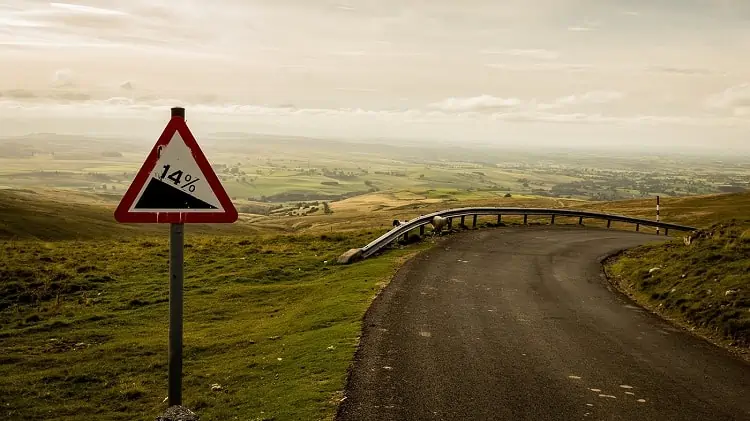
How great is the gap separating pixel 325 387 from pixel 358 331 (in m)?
2.98

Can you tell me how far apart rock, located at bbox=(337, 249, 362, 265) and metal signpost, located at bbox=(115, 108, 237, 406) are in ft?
51.8

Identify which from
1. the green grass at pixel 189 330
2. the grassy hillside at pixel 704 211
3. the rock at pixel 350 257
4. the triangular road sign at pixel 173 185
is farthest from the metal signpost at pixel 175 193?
the grassy hillside at pixel 704 211

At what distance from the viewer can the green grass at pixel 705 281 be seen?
12305 mm

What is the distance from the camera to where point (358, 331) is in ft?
36.7

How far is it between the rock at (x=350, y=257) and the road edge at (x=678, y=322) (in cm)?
865

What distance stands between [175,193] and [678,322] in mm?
12179

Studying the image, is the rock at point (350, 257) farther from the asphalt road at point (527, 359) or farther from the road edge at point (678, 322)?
the road edge at point (678, 322)

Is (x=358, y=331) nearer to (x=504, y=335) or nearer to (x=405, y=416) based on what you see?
(x=504, y=335)

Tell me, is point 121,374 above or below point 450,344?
below

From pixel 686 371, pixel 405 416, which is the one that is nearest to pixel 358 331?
pixel 405 416

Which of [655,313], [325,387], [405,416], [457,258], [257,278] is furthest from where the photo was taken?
[457,258]

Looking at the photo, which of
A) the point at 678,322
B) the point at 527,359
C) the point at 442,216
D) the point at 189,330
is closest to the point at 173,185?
the point at 527,359

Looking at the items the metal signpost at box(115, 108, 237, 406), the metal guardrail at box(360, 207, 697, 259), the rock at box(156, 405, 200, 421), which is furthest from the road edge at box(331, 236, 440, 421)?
the metal signpost at box(115, 108, 237, 406)

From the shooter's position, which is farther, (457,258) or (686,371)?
(457,258)
